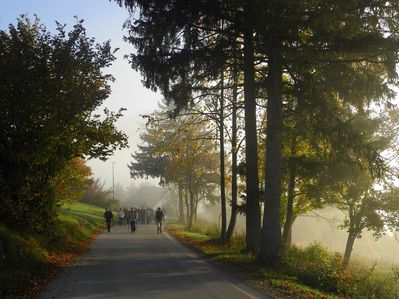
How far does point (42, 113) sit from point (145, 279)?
686 cm

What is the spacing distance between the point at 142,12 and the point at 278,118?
5.53m

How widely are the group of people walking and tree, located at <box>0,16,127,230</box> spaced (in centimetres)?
1411

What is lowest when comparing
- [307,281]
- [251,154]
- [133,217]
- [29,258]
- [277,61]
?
[307,281]

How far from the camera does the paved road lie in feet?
33.7

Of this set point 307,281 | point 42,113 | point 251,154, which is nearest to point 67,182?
point 42,113

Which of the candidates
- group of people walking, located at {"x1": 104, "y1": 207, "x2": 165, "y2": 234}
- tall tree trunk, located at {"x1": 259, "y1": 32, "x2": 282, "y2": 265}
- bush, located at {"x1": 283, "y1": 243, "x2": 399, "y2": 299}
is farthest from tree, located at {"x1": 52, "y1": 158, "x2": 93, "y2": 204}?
group of people walking, located at {"x1": 104, "y1": 207, "x2": 165, "y2": 234}

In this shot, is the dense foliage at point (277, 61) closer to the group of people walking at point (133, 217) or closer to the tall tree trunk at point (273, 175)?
the tall tree trunk at point (273, 175)

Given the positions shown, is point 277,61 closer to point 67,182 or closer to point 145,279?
point 145,279

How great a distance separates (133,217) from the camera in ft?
107

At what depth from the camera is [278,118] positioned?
49.1 ft

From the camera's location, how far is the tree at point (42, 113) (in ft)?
51.6

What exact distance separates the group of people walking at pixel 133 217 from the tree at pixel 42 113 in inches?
556

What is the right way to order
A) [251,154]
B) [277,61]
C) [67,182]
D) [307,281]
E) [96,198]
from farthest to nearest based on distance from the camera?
[96,198]
[67,182]
[251,154]
[277,61]
[307,281]

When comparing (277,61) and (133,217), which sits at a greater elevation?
(277,61)
